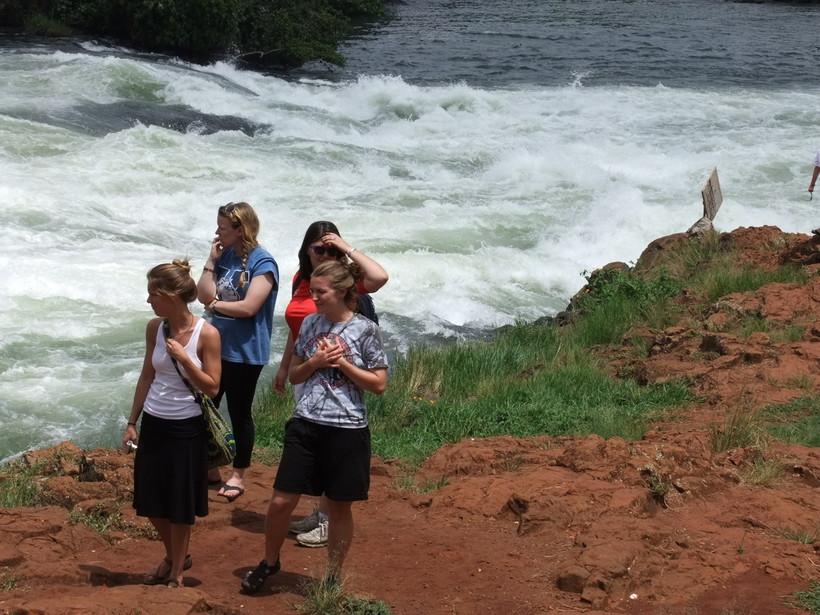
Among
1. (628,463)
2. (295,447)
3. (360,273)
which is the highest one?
(360,273)

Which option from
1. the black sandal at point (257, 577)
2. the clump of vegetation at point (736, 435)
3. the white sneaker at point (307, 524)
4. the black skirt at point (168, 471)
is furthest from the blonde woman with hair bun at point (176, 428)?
the clump of vegetation at point (736, 435)

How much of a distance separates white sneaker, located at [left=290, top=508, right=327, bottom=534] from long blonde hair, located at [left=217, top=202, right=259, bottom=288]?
1211mm

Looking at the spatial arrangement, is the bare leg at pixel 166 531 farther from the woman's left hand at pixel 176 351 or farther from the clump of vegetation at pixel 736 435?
the clump of vegetation at pixel 736 435

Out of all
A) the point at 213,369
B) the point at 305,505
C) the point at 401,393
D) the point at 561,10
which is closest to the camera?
the point at 213,369

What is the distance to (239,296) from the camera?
18.0 feet

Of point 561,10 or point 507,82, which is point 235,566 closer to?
point 507,82

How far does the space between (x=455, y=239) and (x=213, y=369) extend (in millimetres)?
9658

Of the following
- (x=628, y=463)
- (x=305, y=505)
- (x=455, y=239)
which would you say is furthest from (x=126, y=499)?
(x=455, y=239)

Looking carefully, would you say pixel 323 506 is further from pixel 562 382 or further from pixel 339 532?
pixel 562 382

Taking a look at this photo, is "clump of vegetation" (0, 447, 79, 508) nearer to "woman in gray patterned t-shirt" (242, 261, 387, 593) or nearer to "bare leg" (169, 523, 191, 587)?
"bare leg" (169, 523, 191, 587)

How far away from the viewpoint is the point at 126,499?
5.79 metres

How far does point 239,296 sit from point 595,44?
93.9ft

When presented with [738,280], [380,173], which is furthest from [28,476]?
[380,173]

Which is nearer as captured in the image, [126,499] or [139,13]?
[126,499]
